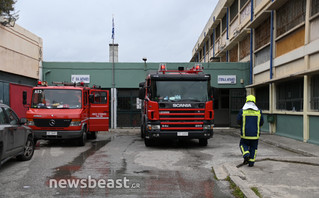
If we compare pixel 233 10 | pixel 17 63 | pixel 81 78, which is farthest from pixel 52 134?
pixel 233 10

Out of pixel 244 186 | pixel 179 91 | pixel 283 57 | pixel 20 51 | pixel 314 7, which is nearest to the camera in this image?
pixel 244 186

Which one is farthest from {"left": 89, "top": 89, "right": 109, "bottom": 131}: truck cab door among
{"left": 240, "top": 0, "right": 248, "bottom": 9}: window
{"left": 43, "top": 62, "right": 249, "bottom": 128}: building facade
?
{"left": 240, "top": 0, "right": 248, "bottom": 9}: window

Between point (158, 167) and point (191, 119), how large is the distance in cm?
336

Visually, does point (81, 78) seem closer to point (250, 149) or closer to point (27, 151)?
point (27, 151)

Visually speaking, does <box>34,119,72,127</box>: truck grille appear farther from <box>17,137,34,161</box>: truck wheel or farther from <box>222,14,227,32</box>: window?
<box>222,14,227,32</box>: window

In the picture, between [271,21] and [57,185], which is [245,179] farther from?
[271,21]

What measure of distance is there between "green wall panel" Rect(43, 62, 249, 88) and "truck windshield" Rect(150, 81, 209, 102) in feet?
29.6

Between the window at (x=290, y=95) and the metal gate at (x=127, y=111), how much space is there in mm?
8936

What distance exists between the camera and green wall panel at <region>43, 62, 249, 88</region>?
64.7 ft

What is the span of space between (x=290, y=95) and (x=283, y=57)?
185 centimetres

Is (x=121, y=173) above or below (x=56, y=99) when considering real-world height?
below

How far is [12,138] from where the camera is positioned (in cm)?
722

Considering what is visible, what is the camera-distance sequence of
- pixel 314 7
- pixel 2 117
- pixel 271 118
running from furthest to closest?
pixel 271 118 < pixel 314 7 < pixel 2 117

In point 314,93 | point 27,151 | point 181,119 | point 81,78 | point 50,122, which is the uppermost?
point 81,78
